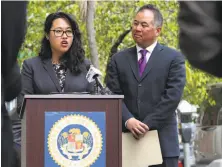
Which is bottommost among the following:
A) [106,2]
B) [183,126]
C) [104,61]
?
[183,126]

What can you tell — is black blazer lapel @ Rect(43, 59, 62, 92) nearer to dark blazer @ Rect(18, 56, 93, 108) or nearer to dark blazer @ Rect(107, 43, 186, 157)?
dark blazer @ Rect(18, 56, 93, 108)

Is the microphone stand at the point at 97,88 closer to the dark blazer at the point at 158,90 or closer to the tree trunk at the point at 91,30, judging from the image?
the dark blazer at the point at 158,90

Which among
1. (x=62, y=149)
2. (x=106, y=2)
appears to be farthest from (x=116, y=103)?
(x=106, y=2)

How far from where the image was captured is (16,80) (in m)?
4.37

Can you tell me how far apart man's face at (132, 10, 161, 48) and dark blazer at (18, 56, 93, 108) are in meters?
0.64

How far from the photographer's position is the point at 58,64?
7.30 metres

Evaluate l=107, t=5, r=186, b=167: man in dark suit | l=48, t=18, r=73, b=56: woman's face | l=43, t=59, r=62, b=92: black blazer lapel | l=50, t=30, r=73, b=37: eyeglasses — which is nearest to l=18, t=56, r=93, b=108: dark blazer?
l=43, t=59, r=62, b=92: black blazer lapel

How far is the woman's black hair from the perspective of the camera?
723 centimetres

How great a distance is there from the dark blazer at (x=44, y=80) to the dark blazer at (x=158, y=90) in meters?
Result: 0.46

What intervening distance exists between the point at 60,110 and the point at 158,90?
56.4 inches

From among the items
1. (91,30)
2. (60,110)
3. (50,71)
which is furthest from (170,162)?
(91,30)

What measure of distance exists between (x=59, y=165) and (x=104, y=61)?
14517 mm

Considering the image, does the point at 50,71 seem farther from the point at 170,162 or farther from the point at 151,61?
the point at 170,162

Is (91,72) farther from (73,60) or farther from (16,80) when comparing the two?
(16,80)
